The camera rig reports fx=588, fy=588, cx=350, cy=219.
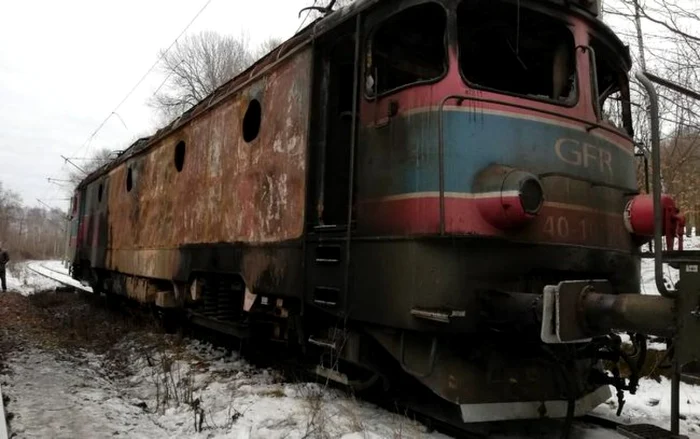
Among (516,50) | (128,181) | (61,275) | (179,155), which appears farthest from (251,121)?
(61,275)

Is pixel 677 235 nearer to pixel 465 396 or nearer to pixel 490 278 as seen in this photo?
pixel 490 278

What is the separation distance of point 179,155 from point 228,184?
8.05ft

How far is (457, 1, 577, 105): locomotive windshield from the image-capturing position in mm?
4422

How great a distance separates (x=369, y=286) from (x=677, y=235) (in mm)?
2180

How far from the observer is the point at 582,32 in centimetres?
459

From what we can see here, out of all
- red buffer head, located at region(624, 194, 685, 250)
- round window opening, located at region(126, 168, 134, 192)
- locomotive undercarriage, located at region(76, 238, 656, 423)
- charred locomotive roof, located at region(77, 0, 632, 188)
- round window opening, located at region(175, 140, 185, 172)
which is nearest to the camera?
locomotive undercarriage, located at region(76, 238, 656, 423)

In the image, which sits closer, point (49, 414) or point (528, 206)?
point (528, 206)

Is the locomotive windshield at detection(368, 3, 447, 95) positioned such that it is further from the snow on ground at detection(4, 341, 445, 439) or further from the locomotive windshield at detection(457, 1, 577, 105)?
the snow on ground at detection(4, 341, 445, 439)

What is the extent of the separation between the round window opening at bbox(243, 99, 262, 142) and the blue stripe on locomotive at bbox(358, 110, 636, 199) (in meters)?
2.03

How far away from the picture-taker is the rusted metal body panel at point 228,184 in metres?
5.32

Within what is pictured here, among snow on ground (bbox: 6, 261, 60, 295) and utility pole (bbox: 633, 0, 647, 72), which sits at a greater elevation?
utility pole (bbox: 633, 0, 647, 72)

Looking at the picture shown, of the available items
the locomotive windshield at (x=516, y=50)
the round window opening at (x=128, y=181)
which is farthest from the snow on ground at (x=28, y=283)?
the locomotive windshield at (x=516, y=50)

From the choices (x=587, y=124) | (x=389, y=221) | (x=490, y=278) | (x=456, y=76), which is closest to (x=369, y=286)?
(x=389, y=221)

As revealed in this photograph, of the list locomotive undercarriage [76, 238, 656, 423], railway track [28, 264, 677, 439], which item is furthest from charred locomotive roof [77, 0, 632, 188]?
railway track [28, 264, 677, 439]
